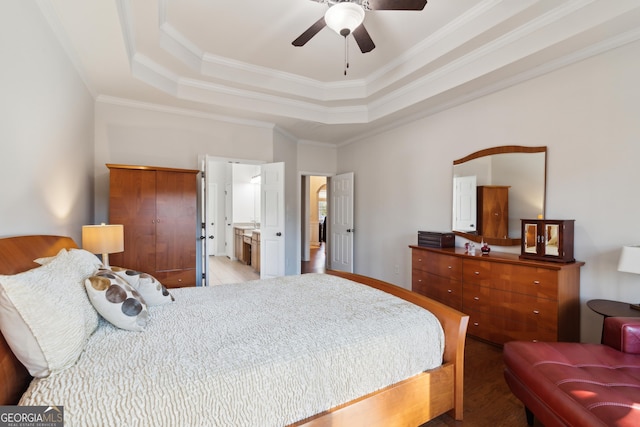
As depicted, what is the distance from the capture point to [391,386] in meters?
1.49

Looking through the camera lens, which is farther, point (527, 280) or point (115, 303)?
point (527, 280)

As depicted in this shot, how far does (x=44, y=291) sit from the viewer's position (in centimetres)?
113

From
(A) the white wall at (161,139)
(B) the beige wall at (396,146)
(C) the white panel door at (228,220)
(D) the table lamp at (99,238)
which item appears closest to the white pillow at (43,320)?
(B) the beige wall at (396,146)

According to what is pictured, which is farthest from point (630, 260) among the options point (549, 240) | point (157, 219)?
point (157, 219)

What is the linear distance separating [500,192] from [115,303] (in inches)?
141

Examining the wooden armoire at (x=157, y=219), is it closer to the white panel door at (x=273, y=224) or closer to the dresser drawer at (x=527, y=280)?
the white panel door at (x=273, y=224)

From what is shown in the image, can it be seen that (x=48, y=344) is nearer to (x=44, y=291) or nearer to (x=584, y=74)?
(x=44, y=291)

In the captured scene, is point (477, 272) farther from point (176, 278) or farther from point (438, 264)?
point (176, 278)

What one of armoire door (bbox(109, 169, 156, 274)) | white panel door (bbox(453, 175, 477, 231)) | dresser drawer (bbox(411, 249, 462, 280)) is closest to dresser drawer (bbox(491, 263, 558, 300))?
dresser drawer (bbox(411, 249, 462, 280))

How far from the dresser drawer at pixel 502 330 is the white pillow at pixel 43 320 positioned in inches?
123

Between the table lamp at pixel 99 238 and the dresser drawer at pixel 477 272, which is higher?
the table lamp at pixel 99 238

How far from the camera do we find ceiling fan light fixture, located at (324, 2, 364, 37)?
6.44ft

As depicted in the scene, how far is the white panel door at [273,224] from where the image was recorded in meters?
4.56

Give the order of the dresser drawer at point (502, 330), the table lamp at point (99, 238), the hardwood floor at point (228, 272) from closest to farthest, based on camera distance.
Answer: the dresser drawer at point (502, 330), the table lamp at point (99, 238), the hardwood floor at point (228, 272)
